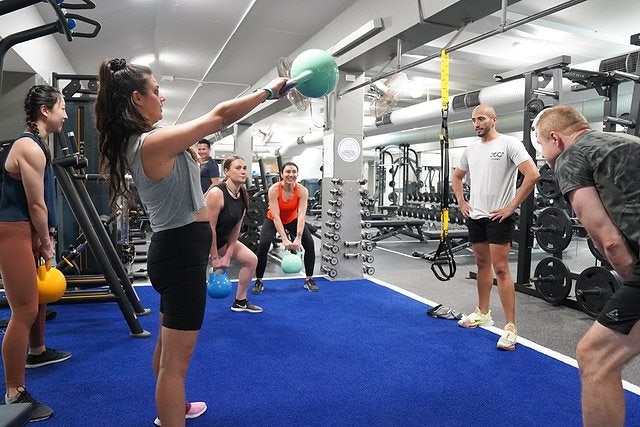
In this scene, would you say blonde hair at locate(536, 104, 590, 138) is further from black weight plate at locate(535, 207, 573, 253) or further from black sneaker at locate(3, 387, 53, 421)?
black weight plate at locate(535, 207, 573, 253)

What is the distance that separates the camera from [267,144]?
17.8 m

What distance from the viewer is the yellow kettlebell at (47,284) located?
224cm

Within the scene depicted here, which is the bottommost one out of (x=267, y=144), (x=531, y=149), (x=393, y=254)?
(x=393, y=254)

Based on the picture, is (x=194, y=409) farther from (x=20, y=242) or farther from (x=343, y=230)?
(x=343, y=230)

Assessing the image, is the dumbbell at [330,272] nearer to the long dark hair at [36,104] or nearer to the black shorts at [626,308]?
the long dark hair at [36,104]

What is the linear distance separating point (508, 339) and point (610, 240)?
1561 millimetres

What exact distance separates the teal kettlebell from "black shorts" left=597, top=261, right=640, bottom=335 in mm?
1164

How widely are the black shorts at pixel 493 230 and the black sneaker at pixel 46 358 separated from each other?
2.65 meters

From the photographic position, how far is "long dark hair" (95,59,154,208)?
1316 millimetres

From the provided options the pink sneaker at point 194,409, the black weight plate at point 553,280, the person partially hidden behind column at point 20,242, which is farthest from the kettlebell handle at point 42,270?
the black weight plate at point 553,280

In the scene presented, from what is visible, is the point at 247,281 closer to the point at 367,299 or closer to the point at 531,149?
the point at 367,299

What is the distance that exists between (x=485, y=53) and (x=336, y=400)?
5864mm

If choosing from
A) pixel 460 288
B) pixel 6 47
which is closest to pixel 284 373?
pixel 6 47

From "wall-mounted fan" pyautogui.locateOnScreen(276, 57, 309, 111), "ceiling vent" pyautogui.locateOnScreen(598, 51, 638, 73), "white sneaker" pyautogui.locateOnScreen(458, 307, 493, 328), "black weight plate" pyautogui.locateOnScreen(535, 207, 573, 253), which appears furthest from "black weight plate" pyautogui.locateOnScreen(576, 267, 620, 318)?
"wall-mounted fan" pyautogui.locateOnScreen(276, 57, 309, 111)
